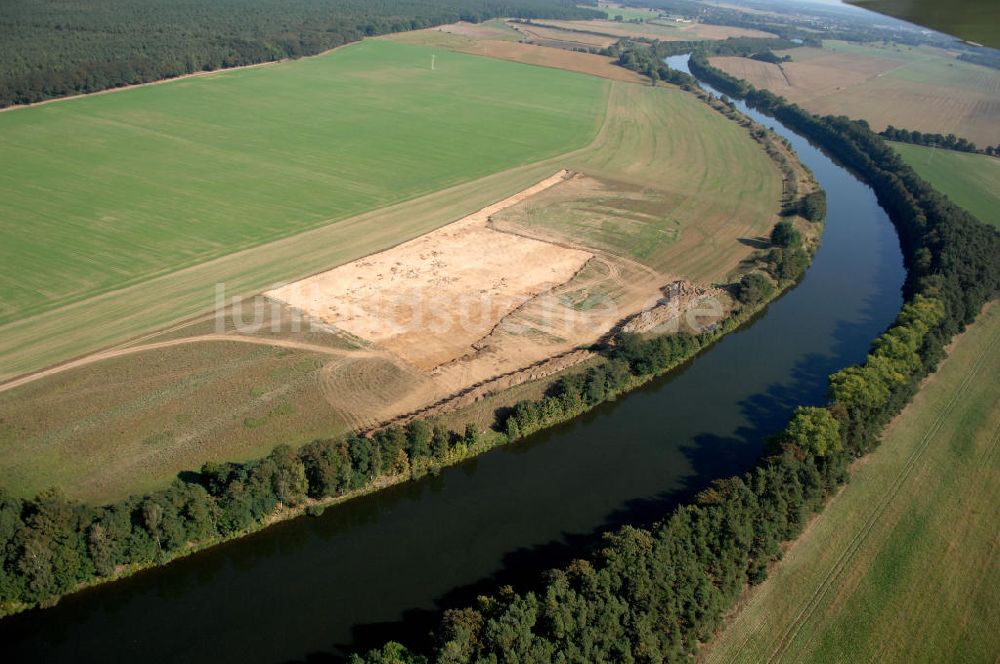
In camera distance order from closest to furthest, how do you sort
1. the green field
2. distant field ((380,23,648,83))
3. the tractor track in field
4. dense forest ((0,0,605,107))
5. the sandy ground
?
the tractor track in field < the sandy ground < the green field < dense forest ((0,0,605,107)) < distant field ((380,23,648,83))

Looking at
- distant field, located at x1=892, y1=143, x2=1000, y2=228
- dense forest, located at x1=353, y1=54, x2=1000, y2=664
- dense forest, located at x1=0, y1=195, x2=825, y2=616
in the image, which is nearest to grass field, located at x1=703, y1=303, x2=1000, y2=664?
dense forest, located at x1=353, y1=54, x2=1000, y2=664

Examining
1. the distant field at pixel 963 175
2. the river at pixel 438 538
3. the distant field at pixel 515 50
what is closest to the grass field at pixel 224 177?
the distant field at pixel 515 50

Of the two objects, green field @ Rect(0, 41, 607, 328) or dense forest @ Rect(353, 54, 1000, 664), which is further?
green field @ Rect(0, 41, 607, 328)

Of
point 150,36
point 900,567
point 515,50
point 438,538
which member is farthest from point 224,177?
point 515,50

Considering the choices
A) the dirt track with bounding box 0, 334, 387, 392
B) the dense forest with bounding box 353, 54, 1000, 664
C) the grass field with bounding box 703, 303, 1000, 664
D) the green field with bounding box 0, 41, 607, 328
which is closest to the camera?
the dense forest with bounding box 353, 54, 1000, 664

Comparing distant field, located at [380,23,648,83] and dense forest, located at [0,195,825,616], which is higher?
distant field, located at [380,23,648,83]

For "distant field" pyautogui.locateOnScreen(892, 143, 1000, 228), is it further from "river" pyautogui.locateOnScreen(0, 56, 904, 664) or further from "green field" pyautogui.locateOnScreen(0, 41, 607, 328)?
"green field" pyautogui.locateOnScreen(0, 41, 607, 328)

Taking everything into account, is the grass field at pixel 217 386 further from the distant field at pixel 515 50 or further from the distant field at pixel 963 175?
the distant field at pixel 515 50

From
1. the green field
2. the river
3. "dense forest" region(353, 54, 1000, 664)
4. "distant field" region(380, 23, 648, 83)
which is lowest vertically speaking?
the river
